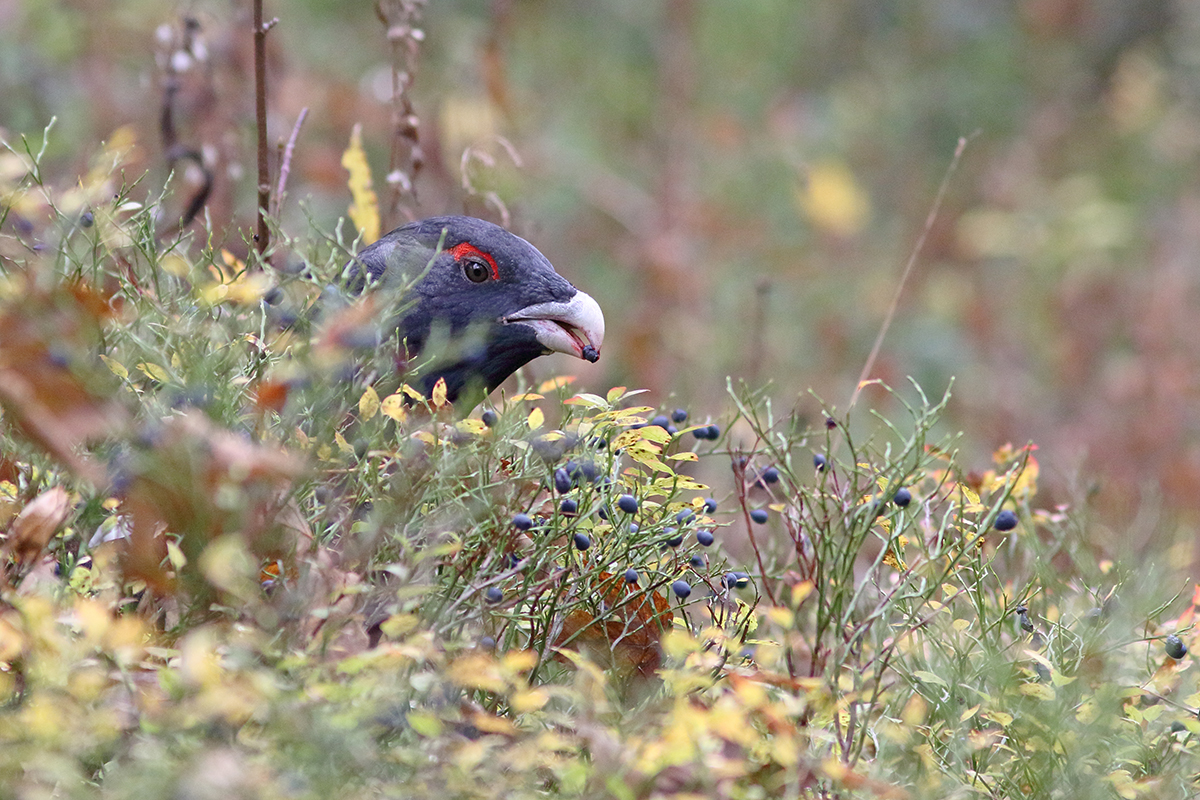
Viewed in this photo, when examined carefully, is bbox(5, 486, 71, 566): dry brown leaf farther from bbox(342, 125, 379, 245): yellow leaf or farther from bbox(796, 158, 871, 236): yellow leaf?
bbox(796, 158, 871, 236): yellow leaf

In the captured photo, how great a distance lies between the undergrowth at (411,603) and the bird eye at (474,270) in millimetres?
470

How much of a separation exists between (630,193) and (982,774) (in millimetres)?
6514

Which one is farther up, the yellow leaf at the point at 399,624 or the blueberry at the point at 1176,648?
the yellow leaf at the point at 399,624

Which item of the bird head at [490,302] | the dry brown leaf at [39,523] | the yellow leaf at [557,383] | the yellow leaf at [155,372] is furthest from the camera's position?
the bird head at [490,302]

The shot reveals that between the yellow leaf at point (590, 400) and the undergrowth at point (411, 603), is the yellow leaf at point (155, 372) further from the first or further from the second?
the yellow leaf at point (590, 400)

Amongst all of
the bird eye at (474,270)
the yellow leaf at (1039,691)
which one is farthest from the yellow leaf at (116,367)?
the yellow leaf at (1039,691)

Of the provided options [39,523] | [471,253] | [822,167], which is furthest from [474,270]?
[822,167]

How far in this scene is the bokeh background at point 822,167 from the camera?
6230 mm

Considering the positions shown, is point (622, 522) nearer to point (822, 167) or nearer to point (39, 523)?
point (39, 523)

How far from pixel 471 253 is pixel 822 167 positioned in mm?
6100

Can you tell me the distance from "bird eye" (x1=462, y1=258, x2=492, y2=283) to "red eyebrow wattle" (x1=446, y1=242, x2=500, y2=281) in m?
0.01

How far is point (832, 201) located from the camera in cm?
812

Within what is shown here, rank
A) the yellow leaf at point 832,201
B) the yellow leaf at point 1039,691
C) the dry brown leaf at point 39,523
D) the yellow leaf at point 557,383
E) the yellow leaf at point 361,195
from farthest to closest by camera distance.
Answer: the yellow leaf at point 832,201 → the yellow leaf at point 361,195 → the yellow leaf at point 557,383 → the yellow leaf at point 1039,691 → the dry brown leaf at point 39,523

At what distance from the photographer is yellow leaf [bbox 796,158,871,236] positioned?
319 inches
